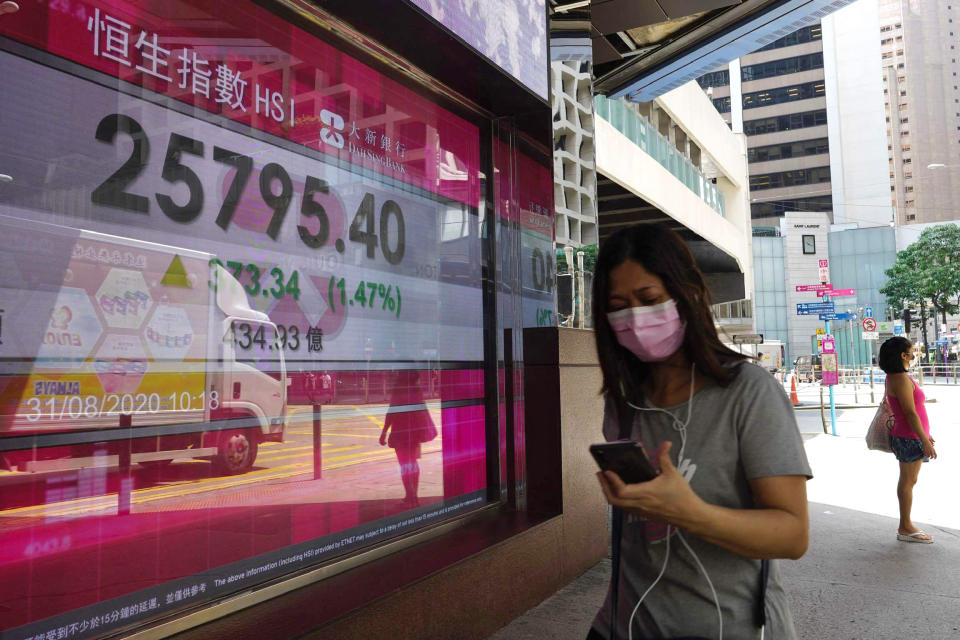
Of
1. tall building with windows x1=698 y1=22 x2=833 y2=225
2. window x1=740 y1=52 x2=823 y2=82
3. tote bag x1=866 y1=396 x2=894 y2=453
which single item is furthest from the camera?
tall building with windows x1=698 y1=22 x2=833 y2=225

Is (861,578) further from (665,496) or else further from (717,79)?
(717,79)

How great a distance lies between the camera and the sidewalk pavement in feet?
15.2

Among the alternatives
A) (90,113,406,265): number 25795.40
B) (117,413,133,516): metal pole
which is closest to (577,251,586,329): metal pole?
(90,113,406,265): number 25795.40

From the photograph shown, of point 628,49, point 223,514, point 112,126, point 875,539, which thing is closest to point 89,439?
point 223,514

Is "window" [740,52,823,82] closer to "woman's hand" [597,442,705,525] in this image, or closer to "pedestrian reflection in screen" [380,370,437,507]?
"pedestrian reflection in screen" [380,370,437,507]

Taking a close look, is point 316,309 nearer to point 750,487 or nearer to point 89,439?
point 89,439

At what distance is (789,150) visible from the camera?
280 feet

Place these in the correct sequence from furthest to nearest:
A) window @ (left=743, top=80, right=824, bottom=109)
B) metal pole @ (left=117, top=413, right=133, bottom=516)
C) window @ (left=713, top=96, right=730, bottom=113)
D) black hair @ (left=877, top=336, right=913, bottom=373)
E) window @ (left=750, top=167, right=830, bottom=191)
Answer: window @ (left=713, top=96, right=730, bottom=113)
window @ (left=750, top=167, right=830, bottom=191)
window @ (left=743, top=80, right=824, bottom=109)
black hair @ (left=877, top=336, right=913, bottom=373)
metal pole @ (left=117, top=413, right=133, bottom=516)

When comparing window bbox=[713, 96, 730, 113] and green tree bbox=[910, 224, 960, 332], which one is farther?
window bbox=[713, 96, 730, 113]

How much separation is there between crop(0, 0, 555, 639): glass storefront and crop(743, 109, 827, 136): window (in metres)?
89.1

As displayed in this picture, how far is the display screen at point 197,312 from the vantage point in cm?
272

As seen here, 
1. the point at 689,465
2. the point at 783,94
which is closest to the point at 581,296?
the point at 689,465

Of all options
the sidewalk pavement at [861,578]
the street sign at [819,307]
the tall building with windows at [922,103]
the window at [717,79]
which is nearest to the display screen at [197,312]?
the sidewalk pavement at [861,578]

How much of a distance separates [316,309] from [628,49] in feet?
25.1
